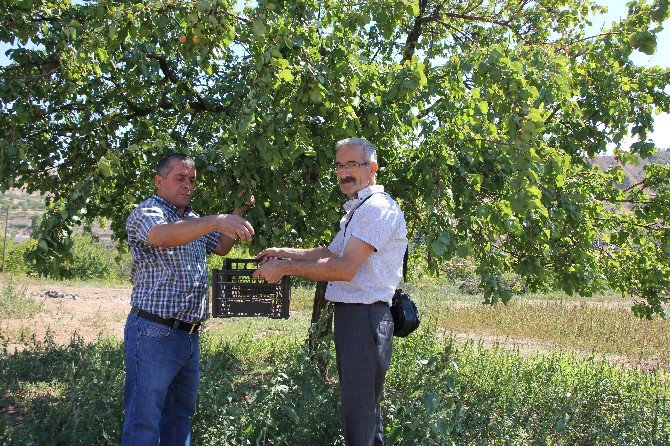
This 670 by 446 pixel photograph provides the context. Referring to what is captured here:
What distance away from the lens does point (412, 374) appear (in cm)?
578

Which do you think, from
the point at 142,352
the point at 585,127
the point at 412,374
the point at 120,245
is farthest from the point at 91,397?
the point at 585,127

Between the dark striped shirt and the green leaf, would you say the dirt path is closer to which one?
the dark striped shirt

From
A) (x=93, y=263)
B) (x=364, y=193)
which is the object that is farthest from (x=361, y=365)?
(x=93, y=263)

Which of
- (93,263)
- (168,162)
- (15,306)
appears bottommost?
(15,306)

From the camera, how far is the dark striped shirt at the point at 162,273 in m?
2.97

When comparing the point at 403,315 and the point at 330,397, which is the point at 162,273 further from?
the point at 330,397

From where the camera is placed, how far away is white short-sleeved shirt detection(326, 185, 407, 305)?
2822mm

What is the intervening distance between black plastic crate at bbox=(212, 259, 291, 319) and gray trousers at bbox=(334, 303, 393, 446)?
1.74ft

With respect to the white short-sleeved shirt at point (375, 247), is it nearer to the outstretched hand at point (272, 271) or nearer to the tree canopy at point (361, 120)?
the outstretched hand at point (272, 271)

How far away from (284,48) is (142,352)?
1950 millimetres

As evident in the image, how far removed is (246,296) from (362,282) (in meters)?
0.81

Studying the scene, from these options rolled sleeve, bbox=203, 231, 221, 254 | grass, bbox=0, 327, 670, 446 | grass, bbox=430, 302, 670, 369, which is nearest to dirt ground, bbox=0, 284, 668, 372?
grass, bbox=430, 302, 670, 369

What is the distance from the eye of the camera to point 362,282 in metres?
2.89

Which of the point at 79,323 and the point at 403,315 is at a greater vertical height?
the point at 403,315
